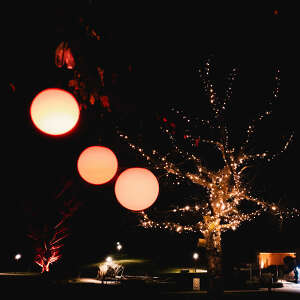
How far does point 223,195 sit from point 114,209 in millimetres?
14993

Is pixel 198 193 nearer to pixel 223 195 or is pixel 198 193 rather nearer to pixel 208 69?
pixel 223 195

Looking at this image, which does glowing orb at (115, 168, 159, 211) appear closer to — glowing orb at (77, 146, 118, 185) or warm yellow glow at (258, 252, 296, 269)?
glowing orb at (77, 146, 118, 185)

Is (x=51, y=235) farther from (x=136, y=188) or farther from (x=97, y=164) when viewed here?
(x=136, y=188)

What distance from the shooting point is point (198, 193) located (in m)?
13.4

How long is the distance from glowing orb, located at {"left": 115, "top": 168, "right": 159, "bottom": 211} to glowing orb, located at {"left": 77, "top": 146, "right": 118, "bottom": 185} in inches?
7.2

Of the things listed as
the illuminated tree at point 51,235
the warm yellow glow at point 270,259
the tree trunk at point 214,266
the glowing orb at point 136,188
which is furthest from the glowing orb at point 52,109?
the warm yellow glow at point 270,259

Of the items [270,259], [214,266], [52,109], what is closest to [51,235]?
[270,259]

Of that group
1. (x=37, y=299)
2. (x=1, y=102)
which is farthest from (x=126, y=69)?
(x=37, y=299)

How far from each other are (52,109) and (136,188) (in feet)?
3.96

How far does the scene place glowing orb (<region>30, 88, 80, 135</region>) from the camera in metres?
2.76

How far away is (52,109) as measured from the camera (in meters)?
2.76

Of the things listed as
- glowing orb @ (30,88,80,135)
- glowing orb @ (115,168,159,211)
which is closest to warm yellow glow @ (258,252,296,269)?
glowing orb @ (115,168,159,211)

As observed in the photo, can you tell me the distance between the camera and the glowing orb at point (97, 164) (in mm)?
3527

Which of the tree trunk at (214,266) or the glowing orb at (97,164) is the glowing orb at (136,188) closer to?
Answer: the glowing orb at (97,164)
